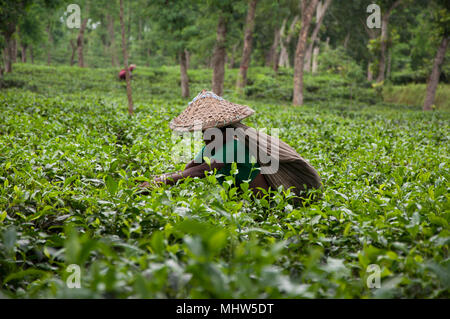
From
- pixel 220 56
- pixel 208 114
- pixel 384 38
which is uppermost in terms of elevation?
pixel 384 38

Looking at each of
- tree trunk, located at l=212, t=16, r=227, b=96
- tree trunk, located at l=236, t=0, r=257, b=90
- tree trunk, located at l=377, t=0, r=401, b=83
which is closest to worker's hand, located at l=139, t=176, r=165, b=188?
tree trunk, located at l=212, t=16, r=227, b=96

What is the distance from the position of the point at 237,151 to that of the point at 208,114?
358 mm

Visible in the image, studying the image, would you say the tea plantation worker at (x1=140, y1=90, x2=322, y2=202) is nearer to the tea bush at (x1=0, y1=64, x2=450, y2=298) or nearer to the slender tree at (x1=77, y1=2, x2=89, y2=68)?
the tea bush at (x1=0, y1=64, x2=450, y2=298)

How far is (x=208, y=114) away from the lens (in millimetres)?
2695

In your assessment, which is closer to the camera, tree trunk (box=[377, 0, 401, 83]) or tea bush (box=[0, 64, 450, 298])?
tea bush (box=[0, 64, 450, 298])

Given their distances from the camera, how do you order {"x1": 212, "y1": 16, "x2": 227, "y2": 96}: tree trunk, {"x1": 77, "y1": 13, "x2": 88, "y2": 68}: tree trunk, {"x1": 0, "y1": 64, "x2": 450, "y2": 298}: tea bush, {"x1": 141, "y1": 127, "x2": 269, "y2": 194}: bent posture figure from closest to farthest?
{"x1": 0, "y1": 64, "x2": 450, "y2": 298}: tea bush < {"x1": 141, "y1": 127, "x2": 269, "y2": 194}: bent posture figure < {"x1": 212, "y1": 16, "x2": 227, "y2": 96}: tree trunk < {"x1": 77, "y1": 13, "x2": 88, "y2": 68}: tree trunk

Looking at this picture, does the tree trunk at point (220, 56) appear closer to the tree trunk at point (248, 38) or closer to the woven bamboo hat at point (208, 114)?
the tree trunk at point (248, 38)

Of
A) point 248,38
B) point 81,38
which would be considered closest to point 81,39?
point 81,38

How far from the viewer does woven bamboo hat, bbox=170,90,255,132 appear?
263cm

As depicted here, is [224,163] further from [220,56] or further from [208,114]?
[220,56]

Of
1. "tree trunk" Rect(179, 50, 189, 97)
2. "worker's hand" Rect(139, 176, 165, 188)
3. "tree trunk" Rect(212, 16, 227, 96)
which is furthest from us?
"tree trunk" Rect(179, 50, 189, 97)

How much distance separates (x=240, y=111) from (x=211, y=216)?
112 centimetres

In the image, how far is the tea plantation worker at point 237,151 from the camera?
263 cm

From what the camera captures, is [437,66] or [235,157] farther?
[437,66]
